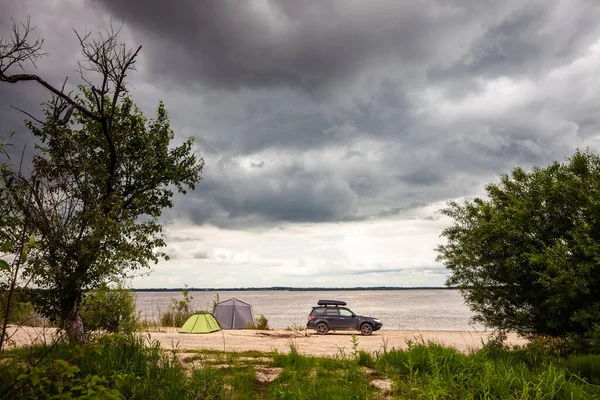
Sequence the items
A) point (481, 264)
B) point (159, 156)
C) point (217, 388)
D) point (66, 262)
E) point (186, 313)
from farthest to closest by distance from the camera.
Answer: point (186, 313) < point (159, 156) < point (481, 264) < point (66, 262) < point (217, 388)

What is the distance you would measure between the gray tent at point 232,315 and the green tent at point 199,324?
4339mm

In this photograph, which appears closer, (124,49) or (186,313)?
(124,49)

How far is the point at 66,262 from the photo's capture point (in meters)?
9.25

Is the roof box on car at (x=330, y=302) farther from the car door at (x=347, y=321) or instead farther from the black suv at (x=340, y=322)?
the car door at (x=347, y=321)

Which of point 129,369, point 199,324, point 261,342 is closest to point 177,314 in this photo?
point 199,324

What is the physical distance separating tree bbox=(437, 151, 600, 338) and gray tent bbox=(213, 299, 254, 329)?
726 inches

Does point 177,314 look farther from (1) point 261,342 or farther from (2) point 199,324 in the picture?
(1) point 261,342

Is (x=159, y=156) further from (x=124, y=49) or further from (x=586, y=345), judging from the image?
(x=586, y=345)

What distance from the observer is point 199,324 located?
22.3 metres

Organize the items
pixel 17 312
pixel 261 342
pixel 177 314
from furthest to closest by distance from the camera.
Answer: pixel 177 314
pixel 261 342
pixel 17 312

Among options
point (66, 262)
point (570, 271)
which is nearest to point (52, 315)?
point (66, 262)

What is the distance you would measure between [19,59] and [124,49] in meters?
2.34

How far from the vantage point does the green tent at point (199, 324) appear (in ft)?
72.4

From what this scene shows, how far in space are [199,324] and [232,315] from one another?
5685 mm
